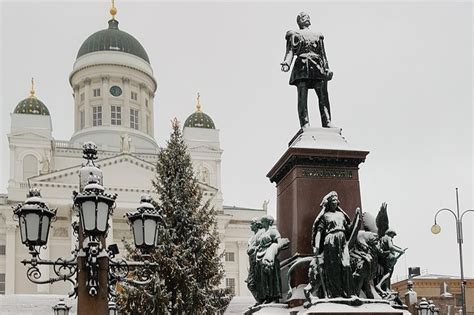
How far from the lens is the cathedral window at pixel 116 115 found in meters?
83.5

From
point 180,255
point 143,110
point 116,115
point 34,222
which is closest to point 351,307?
point 34,222

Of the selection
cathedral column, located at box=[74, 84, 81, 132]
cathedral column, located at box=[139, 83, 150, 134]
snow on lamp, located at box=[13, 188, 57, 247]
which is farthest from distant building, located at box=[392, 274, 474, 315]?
snow on lamp, located at box=[13, 188, 57, 247]

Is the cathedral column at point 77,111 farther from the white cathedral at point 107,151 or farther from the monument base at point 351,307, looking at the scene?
the monument base at point 351,307

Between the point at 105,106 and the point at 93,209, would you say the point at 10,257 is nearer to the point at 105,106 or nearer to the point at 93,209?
the point at 105,106

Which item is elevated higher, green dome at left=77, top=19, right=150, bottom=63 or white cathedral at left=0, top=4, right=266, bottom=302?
green dome at left=77, top=19, right=150, bottom=63

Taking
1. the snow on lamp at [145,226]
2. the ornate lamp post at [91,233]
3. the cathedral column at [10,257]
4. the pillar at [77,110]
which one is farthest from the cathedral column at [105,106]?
the snow on lamp at [145,226]

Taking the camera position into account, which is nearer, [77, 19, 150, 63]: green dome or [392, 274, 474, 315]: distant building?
[392, 274, 474, 315]: distant building

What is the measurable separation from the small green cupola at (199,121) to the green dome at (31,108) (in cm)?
1450

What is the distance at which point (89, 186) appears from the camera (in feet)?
27.4

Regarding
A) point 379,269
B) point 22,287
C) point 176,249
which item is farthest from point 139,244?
point 22,287

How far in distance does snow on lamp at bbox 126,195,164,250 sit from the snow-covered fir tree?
1591 cm

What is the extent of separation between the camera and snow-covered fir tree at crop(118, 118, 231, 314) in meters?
26.0

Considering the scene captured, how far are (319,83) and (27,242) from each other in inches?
177

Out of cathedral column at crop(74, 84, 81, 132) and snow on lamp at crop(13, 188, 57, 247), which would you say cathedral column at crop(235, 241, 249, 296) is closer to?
cathedral column at crop(74, 84, 81, 132)
